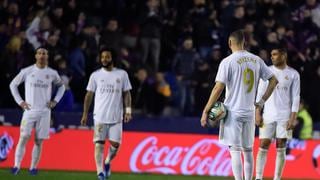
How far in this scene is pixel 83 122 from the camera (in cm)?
1556

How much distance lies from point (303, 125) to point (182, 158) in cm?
281

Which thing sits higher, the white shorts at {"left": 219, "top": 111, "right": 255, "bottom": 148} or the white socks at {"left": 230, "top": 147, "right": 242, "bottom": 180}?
the white shorts at {"left": 219, "top": 111, "right": 255, "bottom": 148}

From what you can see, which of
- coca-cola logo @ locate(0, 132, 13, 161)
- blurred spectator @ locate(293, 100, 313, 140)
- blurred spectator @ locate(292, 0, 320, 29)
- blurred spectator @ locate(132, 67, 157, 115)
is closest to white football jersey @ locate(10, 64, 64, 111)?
coca-cola logo @ locate(0, 132, 13, 161)

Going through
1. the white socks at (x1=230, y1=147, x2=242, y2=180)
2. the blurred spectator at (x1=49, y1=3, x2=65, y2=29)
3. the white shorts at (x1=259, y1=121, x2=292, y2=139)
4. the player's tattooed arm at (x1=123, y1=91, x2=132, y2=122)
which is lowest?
the white socks at (x1=230, y1=147, x2=242, y2=180)

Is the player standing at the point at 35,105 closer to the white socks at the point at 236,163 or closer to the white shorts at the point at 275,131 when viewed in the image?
the white shorts at the point at 275,131

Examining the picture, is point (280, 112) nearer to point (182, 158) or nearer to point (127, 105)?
point (127, 105)

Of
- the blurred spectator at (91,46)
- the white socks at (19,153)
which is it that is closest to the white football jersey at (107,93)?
the white socks at (19,153)

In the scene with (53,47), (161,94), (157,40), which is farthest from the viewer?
(157,40)

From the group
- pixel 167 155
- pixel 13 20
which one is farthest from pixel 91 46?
pixel 167 155

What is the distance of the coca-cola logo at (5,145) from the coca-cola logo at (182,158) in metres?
2.60

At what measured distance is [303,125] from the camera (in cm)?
1980

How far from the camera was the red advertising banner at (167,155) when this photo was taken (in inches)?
752

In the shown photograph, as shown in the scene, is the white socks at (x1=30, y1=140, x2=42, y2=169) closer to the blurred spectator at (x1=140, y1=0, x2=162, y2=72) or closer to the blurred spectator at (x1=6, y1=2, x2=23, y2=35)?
the blurred spectator at (x1=6, y1=2, x2=23, y2=35)

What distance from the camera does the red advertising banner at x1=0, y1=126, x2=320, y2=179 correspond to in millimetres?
19094
